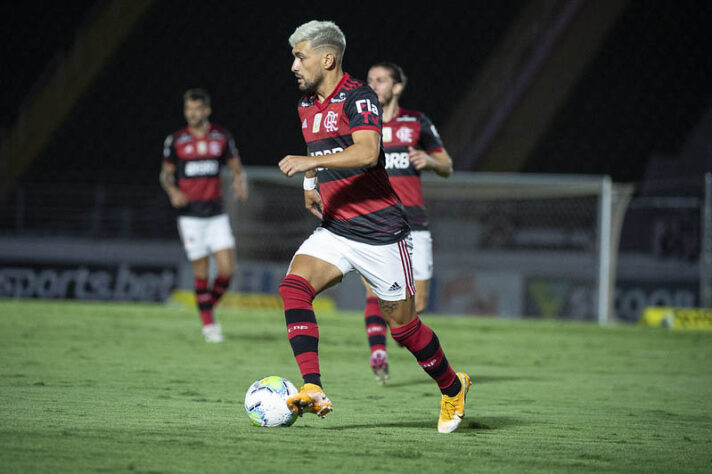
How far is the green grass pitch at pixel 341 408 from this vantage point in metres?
3.65

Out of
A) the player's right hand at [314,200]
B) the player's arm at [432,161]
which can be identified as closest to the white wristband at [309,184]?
the player's right hand at [314,200]

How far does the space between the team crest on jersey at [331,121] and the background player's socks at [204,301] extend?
5443 millimetres

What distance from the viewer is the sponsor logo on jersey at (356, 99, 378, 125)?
14.1 feet

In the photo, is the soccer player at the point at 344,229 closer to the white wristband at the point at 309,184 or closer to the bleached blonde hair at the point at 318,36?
the bleached blonde hair at the point at 318,36

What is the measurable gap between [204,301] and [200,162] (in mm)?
1448

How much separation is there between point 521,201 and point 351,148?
1200 centimetres

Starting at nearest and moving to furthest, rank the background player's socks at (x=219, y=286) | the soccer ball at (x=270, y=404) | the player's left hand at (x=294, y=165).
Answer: the player's left hand at (x=294, y=165)
the soccer ball at (x=270, y=404)
the background player's socks at (x=219, y=286)

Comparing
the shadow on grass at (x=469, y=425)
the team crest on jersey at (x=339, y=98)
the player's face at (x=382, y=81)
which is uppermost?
the player's face at (x=382, y=81)

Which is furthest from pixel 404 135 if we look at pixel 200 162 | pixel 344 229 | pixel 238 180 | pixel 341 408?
pixel 200 162

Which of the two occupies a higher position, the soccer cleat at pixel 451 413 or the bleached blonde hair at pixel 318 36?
the bleached blonde hair at pixel 318 36

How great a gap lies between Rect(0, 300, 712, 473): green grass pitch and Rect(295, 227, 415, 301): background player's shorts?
666 millimetres

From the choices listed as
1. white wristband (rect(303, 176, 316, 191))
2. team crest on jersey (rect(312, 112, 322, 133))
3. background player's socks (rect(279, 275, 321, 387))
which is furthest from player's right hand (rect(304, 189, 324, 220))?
background player's socks (rect(279, 275, 321, 387))

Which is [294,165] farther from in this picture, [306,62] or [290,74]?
[290,74]

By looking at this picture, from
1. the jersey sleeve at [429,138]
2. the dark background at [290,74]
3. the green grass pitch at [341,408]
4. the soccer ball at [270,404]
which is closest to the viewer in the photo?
the green grass pitch at [341,408]
